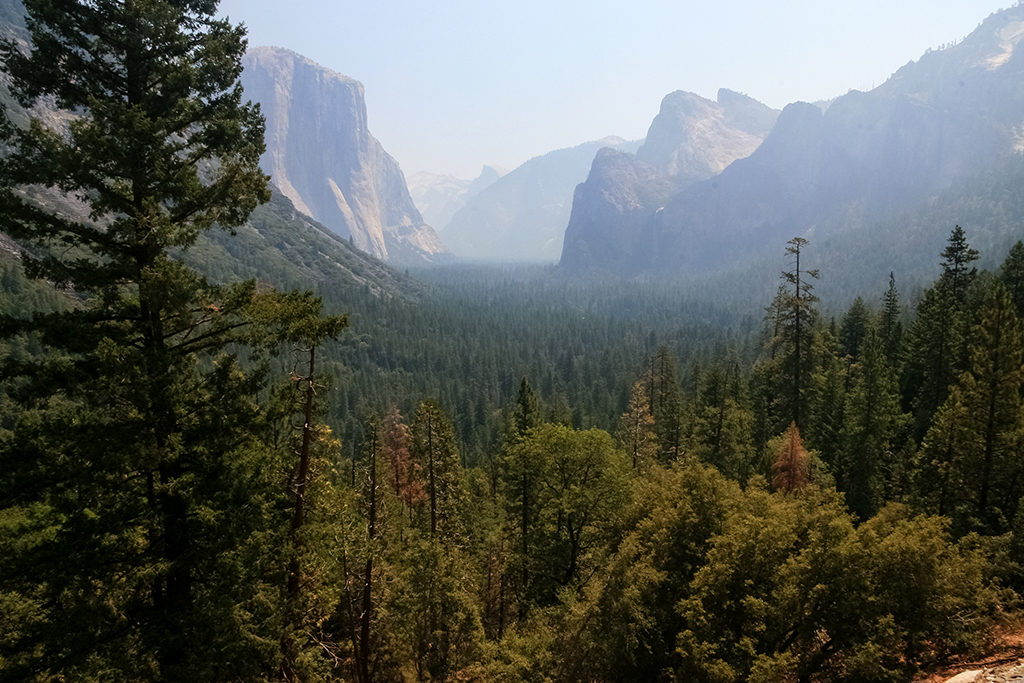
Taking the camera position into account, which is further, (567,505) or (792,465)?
(792,465)

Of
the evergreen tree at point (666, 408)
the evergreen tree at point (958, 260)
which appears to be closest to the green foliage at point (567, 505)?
the evergreen tree at point (666, 408)

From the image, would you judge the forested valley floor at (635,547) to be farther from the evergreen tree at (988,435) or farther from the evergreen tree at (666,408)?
the evergreen tree at (666,408)

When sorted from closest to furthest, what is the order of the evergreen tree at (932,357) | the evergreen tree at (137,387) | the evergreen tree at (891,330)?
1. the evergreen tree at (137,387)
2. the evergreen tree at (932,357)
3. the evergreen tree at (891,330)

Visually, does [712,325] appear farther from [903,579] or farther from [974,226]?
[903,579]

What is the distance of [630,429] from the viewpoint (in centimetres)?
3856

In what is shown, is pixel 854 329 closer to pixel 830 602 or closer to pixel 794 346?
pixel 794 346

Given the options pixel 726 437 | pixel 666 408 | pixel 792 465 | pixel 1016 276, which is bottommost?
pixel 666 408

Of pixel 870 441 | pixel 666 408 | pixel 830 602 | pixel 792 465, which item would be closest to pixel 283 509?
pixel 830 602

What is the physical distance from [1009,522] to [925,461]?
512 cm

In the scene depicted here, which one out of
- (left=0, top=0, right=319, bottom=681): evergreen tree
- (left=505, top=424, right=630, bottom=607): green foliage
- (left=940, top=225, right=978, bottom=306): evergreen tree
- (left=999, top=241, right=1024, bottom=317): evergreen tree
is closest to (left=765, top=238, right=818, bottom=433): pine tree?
(left=940, top=225, right=978, bottom=306): evergreen tree

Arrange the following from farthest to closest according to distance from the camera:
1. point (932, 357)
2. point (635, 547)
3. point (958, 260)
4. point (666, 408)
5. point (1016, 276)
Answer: point (666, 408)
point (958, 260)
point (1016, 276)
point (932, 357)
point (635, 547)

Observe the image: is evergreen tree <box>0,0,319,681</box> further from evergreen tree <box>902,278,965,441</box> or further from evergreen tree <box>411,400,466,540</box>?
evergreen tree <box>902,278,965,441</box>

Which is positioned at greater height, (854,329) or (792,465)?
(854,329)

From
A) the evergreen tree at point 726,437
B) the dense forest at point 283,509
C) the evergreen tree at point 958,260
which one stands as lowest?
the evergreen tree at point 726,437
